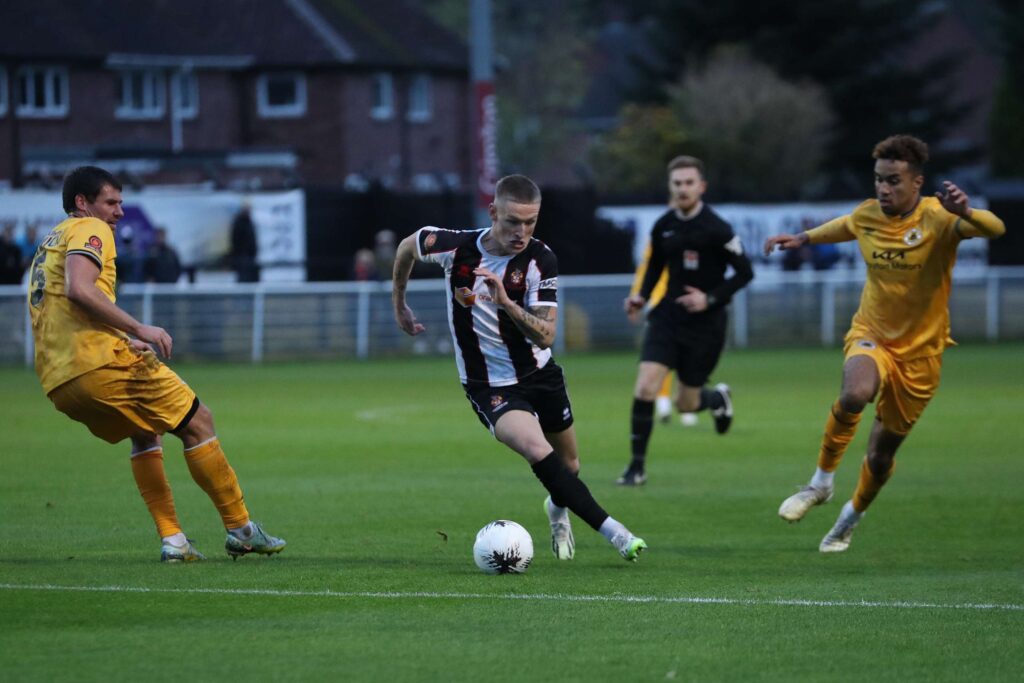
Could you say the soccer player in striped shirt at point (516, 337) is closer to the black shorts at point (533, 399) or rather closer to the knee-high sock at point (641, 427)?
the black shorts at point (533, 399)

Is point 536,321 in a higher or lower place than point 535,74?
lower

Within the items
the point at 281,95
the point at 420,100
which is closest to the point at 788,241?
the point at 281,95

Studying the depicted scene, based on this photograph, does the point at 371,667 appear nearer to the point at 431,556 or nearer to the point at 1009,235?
the point at 431,556

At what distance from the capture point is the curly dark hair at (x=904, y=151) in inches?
369

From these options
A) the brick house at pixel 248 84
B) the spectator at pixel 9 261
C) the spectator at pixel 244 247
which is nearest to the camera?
the spectator at pixel 9 261

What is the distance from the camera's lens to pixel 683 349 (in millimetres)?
13414

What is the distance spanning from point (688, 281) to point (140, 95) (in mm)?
41503

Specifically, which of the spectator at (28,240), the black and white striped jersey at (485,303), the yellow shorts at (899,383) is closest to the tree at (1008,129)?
the spectator at (28,240)

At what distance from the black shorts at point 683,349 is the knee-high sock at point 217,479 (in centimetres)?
485

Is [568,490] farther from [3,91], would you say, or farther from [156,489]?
[3,91]

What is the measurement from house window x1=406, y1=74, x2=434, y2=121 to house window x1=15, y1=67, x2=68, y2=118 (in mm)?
12065

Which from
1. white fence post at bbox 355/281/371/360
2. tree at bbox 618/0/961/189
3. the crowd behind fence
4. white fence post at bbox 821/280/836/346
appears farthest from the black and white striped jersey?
tree at bbox 618/0/961/189

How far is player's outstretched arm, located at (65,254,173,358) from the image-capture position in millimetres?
8219

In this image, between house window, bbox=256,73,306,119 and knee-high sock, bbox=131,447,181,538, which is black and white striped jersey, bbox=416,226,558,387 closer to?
knee-high sock, bbox=131,447,181,538
